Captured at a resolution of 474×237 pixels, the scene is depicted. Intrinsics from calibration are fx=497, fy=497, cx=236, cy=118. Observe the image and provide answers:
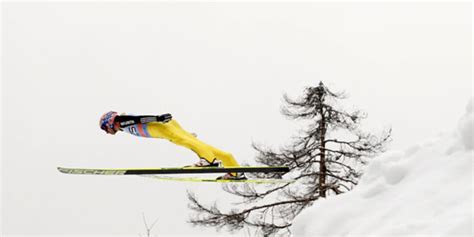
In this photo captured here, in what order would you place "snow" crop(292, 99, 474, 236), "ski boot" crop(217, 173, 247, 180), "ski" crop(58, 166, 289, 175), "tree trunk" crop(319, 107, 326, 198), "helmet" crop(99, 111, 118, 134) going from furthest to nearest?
"tree trunk" crop(319, 107, 326, 198) < "ski boot" crop(217, 173, 247, 180) < "helmet" crop(99, 111, 118, 134) < "ski" crop(58, 166, 289, 175) < "snow" crop(292, 99, 474, 236)

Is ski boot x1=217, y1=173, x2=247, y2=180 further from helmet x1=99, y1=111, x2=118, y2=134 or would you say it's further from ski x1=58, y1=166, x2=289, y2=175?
helmet x1=99, y1=111, x2=118, y2=134

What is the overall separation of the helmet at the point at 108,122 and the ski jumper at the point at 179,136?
0.24 meters

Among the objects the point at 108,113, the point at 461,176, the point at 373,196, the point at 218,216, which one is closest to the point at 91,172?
the point at 108,113

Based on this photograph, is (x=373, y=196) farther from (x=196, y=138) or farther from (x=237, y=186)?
(x=237, y=186)

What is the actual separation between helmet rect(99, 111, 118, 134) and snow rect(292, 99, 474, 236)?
5.88 meters

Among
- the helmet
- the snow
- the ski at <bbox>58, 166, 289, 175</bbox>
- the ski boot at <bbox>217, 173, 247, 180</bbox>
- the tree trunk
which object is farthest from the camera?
the tree trunk

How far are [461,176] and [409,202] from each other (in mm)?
443

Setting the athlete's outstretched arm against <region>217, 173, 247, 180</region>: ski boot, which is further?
<region>217, 173, 247, 180</region>: ski boot

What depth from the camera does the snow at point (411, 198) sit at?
3381 millimetres

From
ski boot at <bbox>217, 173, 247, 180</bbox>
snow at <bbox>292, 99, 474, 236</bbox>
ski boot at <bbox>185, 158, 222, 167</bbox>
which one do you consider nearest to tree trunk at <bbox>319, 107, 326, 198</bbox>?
ski boot at <bbox>217, 173, 247, 180</bbox>

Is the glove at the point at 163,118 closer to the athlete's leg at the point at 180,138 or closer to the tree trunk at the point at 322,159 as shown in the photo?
the athlete's leg at the point at 180,138

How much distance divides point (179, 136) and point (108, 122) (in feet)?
4.94

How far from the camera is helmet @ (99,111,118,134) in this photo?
9.80m

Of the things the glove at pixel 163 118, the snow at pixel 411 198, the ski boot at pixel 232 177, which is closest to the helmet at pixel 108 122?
the glove at pixel 163 118
